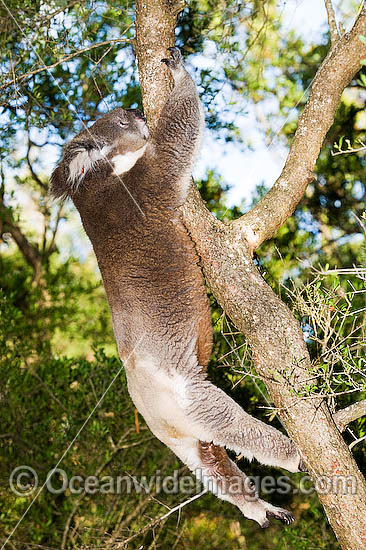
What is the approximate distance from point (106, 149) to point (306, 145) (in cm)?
111

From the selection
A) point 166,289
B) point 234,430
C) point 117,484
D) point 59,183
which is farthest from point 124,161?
point 117,484

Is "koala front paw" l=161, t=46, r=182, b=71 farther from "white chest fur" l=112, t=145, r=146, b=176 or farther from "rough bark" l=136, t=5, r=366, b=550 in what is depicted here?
"white chest fur" l=112, t=145, r=146, b=176

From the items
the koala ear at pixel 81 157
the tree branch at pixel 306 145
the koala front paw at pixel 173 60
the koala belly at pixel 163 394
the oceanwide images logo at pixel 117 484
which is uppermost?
the koala front paw at pixel 173 60

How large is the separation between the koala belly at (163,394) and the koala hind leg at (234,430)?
37 mm

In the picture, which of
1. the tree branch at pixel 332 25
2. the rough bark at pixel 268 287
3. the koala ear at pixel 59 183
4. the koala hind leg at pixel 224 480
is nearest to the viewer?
the rough bark at pixel 268 287

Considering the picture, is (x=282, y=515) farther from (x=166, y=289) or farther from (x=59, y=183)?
(x=59, y=183)

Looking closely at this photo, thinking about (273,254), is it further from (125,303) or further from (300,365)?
(300,365)

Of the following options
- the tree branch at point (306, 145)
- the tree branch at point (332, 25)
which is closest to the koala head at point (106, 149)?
the tree branch at point (306, 145)

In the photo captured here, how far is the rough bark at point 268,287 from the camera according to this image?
212 centimetres

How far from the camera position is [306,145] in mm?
2518

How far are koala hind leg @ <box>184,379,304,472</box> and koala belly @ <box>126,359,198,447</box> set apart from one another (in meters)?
0.04

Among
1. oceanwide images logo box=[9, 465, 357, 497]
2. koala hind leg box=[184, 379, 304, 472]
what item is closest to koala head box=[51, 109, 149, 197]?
koala hind leg box=[184, 379, 304, 472]

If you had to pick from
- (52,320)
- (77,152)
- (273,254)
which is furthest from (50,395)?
(77,152)

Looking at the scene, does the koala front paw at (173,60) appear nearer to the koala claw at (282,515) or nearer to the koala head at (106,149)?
the koala head at (106,149)
